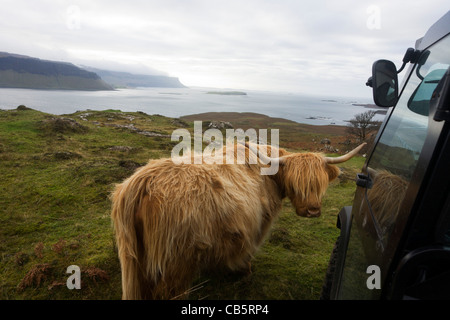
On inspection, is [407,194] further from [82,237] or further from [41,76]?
[41,76]

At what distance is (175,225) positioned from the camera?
7.39 ft

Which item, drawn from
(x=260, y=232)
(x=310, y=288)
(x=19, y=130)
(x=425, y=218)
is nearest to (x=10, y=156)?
(x=19, y=130)

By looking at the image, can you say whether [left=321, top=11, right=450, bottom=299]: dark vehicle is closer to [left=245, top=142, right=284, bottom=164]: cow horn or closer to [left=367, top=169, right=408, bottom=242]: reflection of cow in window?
[left=367, top=169, right=408, bottom=242]: reflection of cow in window

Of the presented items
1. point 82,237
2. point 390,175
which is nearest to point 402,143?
point 390,175

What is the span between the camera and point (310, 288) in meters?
3.47

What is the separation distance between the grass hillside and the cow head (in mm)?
1229

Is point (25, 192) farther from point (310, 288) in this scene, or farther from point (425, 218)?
point (425, 218)

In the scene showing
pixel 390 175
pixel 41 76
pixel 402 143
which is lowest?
pixel 390 175

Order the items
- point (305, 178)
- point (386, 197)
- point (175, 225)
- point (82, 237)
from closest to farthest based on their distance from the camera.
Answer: point (386, 197) < point (175, 225) < point (305, 178) < point (82, 237)

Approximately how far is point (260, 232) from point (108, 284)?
2317 mm

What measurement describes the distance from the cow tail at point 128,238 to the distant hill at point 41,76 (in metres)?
116

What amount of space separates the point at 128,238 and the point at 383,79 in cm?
281

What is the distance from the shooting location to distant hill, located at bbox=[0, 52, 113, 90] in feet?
317

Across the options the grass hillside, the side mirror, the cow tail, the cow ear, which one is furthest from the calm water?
the cow tail
